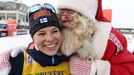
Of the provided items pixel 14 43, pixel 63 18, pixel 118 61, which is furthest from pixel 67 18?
pixel 14 43

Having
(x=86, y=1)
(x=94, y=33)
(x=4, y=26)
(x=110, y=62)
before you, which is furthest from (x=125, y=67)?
(x=4, y=26)

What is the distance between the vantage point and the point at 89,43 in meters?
0.82

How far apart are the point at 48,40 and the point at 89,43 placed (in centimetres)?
14

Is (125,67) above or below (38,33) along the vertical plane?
below

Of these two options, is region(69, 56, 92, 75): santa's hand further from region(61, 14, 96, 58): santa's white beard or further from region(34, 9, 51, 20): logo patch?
region(34, 9, 51, 20): logo patch

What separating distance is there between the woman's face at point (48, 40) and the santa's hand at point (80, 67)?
7cm

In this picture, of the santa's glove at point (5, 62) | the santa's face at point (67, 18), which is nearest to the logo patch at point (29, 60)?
the santa's glove at point (5, 62)

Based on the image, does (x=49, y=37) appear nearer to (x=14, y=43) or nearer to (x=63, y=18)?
(x=63, y=18)

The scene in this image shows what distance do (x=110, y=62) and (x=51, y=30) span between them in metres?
0.23

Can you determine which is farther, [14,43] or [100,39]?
[14,43]

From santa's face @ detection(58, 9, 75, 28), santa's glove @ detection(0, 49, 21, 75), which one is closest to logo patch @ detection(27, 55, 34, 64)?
santa's glove @ detection(0, 49, 21, 75)

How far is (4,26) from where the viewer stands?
13.2 feet

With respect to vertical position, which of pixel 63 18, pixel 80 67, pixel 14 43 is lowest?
pixel 14 43

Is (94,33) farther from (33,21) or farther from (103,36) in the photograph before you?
(33,21)
